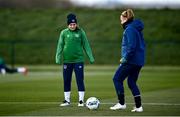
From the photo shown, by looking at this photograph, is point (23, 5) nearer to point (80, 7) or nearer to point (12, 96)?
point (80, 7)

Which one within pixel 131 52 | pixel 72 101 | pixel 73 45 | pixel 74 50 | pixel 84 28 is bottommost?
pixel 72 101

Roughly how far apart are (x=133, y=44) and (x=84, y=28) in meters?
46.7

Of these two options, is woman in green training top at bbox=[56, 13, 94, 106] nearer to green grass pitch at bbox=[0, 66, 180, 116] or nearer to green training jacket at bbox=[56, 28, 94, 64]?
green training jacket at bbox=[56, 28, 94, 64]

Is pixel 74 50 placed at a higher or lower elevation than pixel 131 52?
higher

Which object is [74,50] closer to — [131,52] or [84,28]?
[131,52]

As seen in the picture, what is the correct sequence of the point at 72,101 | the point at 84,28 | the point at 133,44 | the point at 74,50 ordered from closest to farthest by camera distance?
the point at 133,44 < the point at 74,50 < the point at 72,101 < the point at 84,28

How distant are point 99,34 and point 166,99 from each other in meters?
42.2

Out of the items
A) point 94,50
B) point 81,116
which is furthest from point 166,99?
point 94,50

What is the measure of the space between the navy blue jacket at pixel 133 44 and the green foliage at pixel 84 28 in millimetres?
38905

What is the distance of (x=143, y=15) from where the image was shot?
65500mm

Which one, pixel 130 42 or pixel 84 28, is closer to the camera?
pixel 130 42

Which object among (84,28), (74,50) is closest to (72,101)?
(74,50)

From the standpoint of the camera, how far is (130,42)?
15938mm

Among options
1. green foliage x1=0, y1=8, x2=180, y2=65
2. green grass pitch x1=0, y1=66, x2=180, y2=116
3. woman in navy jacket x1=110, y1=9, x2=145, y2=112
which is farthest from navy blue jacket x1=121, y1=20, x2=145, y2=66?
green foliage x1=0, y1=8, x2=180, y2=65
